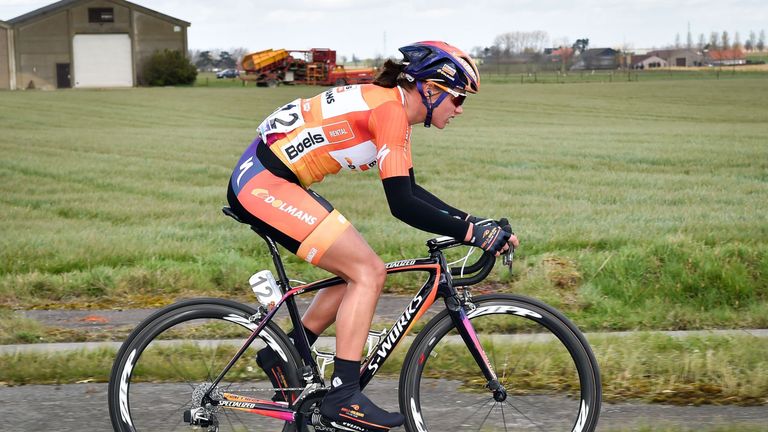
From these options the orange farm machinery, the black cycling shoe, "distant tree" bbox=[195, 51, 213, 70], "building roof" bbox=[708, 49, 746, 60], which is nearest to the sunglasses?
the black cycling shoe

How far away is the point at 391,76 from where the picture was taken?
14.3 feet

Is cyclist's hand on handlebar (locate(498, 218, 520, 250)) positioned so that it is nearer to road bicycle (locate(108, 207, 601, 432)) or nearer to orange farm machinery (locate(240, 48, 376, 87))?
road bicycle (locate(108, 207, 601, 432))

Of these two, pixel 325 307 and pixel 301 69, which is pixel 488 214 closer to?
pixel 325 307

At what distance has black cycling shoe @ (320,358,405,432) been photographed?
4.22 metres

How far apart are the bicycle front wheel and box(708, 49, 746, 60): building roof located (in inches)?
3304

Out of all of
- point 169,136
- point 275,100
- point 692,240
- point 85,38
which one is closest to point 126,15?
point 85,38

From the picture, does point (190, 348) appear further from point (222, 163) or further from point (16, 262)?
point (222, 163)

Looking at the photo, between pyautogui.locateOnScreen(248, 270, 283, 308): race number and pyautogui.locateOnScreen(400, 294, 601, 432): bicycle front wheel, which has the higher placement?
pyautogui.locateOnScreen(248, 270, 283, 308): race number

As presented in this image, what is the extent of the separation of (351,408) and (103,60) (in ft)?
250

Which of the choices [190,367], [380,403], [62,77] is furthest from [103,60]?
[190,367]

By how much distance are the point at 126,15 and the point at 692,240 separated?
71566mm

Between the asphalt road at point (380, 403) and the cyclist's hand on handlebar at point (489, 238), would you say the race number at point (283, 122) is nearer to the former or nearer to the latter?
the cyclist's hand on handlebar at point (489, 238)

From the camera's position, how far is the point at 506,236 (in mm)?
4145

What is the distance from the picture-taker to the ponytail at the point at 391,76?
4300 millimetres
